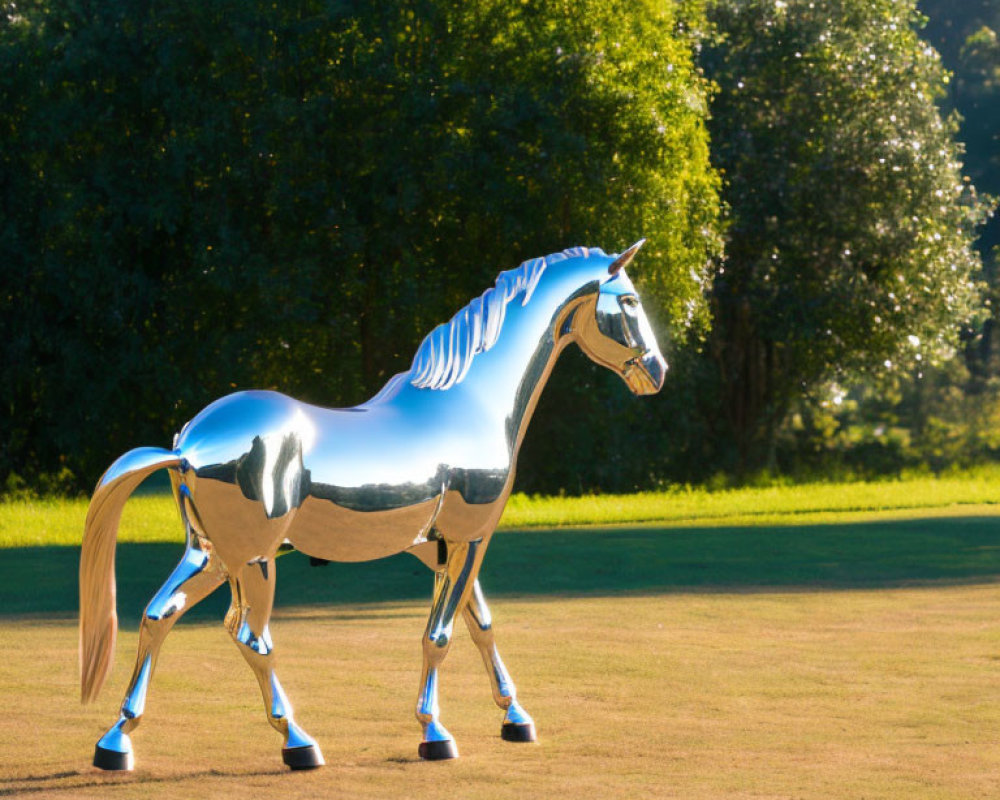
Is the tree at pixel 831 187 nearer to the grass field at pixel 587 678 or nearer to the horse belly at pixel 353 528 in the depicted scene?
the grass field at pixel 587 678

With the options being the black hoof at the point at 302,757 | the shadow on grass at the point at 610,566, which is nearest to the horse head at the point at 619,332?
the black hoof at the point at 302,757

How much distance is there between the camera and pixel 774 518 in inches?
842

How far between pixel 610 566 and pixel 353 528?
9341 millimetres

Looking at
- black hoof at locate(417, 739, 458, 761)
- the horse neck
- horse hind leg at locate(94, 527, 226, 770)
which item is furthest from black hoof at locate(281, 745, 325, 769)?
the horse neck

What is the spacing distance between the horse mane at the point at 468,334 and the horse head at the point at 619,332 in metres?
0.28

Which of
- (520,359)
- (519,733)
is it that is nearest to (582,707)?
(519,733)

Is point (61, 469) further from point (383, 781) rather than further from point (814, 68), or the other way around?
point (383, 781)

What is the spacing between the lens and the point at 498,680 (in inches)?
296

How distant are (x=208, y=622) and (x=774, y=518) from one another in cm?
1087

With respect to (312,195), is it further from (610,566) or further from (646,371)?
(646,371)

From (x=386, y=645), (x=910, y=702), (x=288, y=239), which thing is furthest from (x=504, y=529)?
(x=910, y=702)

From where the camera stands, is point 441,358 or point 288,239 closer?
point 441,358

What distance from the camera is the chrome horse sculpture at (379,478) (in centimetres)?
652

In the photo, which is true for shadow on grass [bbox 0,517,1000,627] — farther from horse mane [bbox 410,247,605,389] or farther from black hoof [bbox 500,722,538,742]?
horse mane [bbox 410,247,605,389]
